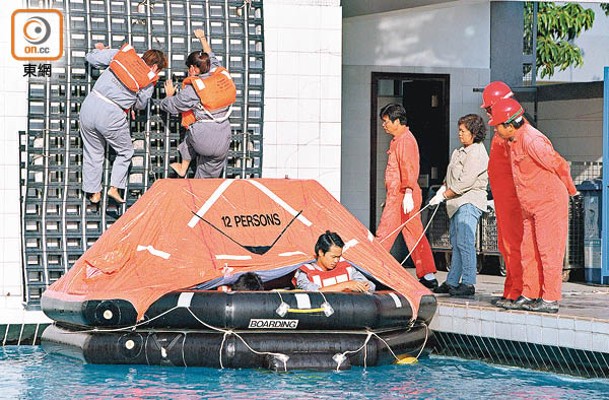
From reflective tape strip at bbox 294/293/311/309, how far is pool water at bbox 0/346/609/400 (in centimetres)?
47

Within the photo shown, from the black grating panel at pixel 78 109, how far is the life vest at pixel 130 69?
51 centimetres

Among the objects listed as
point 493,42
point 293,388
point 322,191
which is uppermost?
point 493,42

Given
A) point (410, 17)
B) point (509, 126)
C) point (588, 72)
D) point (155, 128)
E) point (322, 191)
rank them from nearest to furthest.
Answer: point (509, 126)
point (322, 191)
point (155, 128)
point (410, 17)
point (588, 72)

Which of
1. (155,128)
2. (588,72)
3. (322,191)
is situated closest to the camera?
(322,191)

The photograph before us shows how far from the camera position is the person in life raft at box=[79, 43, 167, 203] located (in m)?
11.5

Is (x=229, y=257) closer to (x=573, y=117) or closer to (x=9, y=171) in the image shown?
(x=9, y=171)

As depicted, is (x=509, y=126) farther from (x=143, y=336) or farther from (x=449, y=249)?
(x=449, y=249)

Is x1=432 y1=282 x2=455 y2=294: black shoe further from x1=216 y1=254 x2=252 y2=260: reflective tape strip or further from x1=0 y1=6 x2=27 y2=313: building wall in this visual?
x1=0 y1=6 x2=27 y2=313: building wall

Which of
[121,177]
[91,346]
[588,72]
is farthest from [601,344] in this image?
[588,72]

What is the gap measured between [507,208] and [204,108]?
A: 2.75m

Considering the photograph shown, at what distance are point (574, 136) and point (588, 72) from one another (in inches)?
461

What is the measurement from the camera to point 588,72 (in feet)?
92.1

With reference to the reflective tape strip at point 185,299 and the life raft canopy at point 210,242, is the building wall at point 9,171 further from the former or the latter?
the reflective tape strip at point 185,299

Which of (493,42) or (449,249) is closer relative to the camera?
(449,249)
